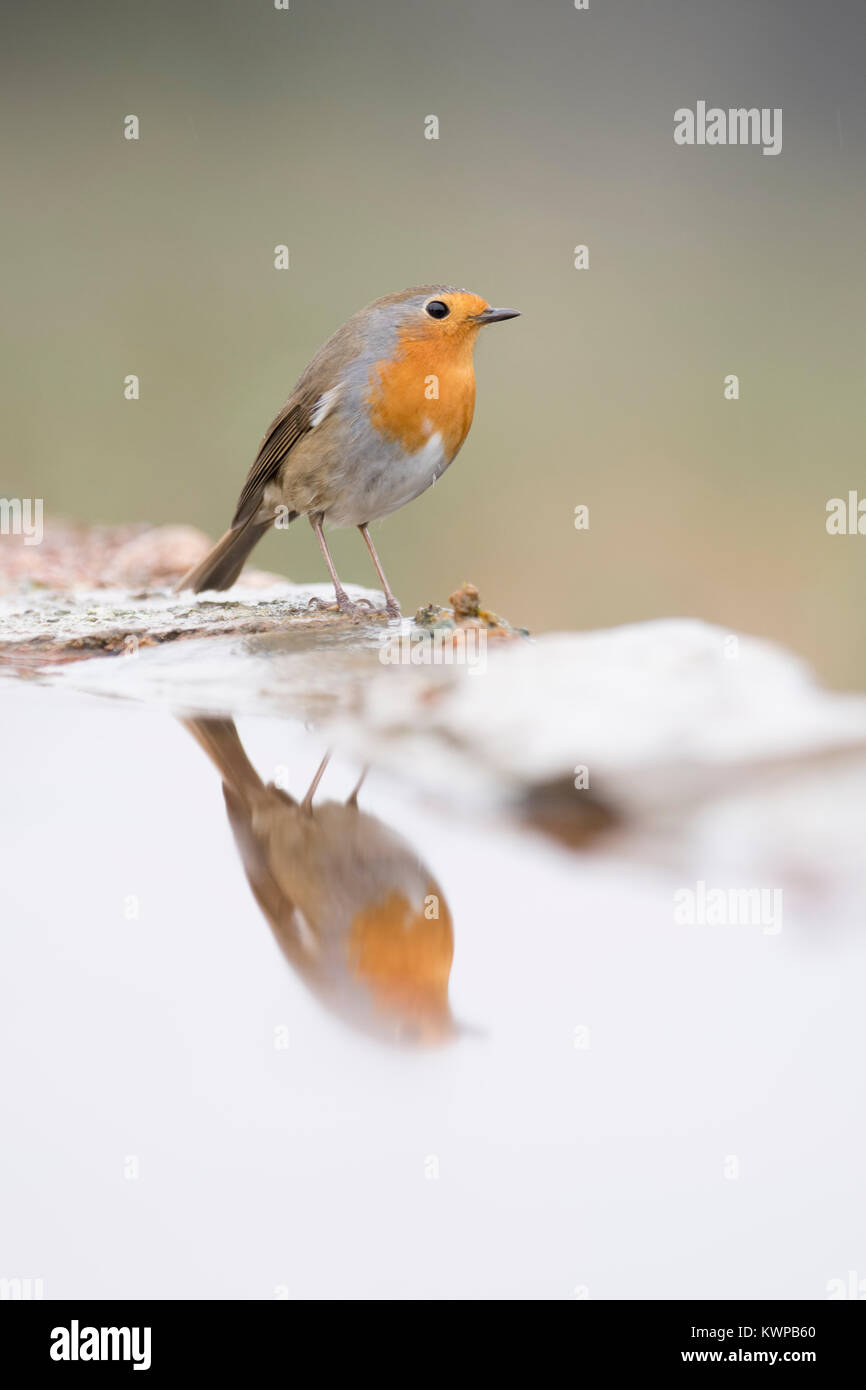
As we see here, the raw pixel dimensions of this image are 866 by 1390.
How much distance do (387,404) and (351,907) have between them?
1545mm

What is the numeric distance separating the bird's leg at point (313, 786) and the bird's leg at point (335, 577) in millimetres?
935

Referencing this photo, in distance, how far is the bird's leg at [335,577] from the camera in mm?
2858

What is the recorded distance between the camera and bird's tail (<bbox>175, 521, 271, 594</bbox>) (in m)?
3.29

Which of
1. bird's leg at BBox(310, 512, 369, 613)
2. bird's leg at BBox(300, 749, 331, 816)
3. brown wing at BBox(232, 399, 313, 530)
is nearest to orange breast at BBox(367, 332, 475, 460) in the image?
brown wing at BBox(232, 399, 313, 530)

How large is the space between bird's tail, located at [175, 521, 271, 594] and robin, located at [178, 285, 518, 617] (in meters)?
0.34

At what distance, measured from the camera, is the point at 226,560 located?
3334 millimetres

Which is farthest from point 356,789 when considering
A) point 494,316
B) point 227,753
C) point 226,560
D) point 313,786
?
point 226,560

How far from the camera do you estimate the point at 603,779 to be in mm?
→ 1771

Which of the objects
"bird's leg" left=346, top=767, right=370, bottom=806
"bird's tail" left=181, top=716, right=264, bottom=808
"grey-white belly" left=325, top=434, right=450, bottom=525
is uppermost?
"grey-white belly" left=325, top=434, right=450, bottom=525

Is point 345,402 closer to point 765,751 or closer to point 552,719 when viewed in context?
point 552,719

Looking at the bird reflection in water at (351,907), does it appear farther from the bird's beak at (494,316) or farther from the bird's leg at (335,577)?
the bird's beak at (494,316)

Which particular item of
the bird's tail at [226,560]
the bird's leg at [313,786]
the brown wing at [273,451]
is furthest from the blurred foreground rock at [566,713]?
the bird's tail at [226,560]

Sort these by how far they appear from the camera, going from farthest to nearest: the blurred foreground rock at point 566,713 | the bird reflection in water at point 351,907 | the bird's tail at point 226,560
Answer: the bird's tail at point 226,560 → the blurred foreground rock at point 566,713 → the bird reflection in water at point 351,907

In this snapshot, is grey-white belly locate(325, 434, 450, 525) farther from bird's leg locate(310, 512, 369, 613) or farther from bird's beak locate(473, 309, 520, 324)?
bird's beak locate(473, 309, 520, 324)
